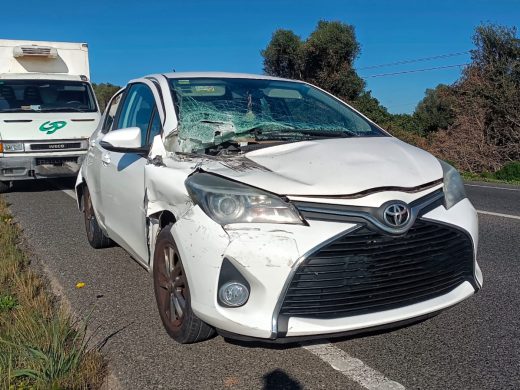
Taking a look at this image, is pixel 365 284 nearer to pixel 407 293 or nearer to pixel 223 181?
pixel 407 293

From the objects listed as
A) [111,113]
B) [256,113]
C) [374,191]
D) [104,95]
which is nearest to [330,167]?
[374,191]

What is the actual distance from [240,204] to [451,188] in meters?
1.27

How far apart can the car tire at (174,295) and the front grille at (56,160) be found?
739cm

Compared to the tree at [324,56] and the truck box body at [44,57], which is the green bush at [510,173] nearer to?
the truck box body at [44,57]

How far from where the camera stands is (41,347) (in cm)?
316

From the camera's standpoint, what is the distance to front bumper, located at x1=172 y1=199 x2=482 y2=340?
2752 mm

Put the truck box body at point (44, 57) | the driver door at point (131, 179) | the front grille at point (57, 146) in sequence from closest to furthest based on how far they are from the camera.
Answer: the driver door at point (131, 179) < the front grille at point (57, 146) < the truck box body at point (44, 57)

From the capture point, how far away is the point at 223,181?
120 inches

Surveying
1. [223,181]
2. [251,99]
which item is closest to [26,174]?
[251,99]

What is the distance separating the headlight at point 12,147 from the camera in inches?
392

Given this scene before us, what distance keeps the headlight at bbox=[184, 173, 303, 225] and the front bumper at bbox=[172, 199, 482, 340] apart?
0.14ft

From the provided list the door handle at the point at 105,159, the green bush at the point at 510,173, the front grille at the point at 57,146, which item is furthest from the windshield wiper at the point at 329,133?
the green bush at the point at 510,173

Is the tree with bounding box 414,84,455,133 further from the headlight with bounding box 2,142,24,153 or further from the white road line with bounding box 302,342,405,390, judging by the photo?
the white road line with bounding box 302,342,405,390

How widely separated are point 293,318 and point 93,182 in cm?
328
